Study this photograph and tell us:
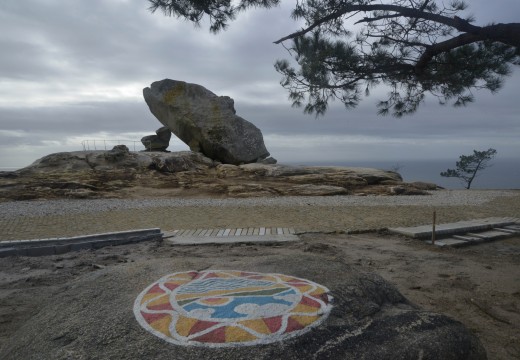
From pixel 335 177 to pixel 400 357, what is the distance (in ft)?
41.9

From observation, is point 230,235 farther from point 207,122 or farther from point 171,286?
point 207,122

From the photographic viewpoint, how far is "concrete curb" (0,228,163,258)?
5.65 m

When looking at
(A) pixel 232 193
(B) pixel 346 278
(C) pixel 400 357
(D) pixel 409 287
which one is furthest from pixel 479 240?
(A) pixel 232 193

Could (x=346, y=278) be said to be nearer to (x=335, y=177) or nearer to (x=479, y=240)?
(x=479, y=240)

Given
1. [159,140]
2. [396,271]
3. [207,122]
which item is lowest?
[396,271]

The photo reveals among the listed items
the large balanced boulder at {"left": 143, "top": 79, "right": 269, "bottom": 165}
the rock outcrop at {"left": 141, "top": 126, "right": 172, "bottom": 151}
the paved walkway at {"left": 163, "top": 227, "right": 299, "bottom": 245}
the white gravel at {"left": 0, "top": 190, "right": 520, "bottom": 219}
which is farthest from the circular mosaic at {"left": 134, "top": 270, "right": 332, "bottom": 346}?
the rock outcrop at {"left": 141, "top": 126, "right": 172, "bottom": 151}

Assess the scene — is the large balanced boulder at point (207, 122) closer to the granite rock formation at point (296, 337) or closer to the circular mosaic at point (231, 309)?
the granite rock formation at point (296, 337)

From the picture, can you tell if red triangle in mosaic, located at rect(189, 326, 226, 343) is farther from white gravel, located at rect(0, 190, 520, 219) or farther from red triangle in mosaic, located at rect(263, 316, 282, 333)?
white gravel, located at rect(0, 190, 520, 219)

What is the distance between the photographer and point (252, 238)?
640 cm

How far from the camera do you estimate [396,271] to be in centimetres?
505

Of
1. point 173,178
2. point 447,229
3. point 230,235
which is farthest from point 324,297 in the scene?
point 173,178

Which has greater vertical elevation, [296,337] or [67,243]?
[296,337]

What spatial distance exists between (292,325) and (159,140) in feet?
62.9

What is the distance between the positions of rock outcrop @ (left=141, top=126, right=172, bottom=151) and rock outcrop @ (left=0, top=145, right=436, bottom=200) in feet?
11.8
